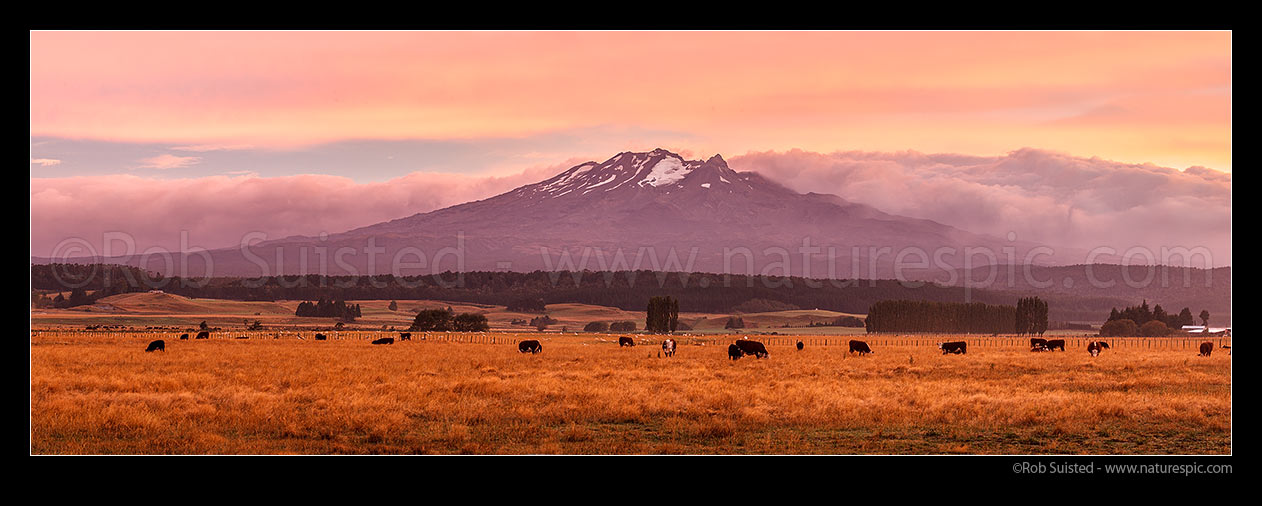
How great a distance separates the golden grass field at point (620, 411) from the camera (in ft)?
69.8

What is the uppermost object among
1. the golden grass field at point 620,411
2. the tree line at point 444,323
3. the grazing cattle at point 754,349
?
the golden grass field at point 620,411

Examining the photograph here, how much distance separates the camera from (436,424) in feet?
78.6

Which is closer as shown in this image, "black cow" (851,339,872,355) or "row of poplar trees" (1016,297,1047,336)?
"black cow" (851,339,872,355)

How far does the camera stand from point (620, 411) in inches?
1030

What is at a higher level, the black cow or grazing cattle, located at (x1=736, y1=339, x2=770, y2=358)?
grazing cattle, located at (x1=736, y1=339, x2=770, y2=358)

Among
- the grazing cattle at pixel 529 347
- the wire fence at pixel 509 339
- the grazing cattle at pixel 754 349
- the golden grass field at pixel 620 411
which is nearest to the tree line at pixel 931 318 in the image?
the wire fence at pixel 509 339

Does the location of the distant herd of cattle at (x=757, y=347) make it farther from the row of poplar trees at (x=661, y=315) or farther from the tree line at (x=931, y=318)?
the tree line at (x=931, y=318)

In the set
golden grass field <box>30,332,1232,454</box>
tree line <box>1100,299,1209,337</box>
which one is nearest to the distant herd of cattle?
golden grass field <box>30,332,1232,454</box>

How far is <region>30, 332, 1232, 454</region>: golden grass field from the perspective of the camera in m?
21.3

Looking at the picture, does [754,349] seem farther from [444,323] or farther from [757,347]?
[444,323]

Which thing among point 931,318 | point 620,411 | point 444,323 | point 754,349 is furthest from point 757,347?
point 931,318

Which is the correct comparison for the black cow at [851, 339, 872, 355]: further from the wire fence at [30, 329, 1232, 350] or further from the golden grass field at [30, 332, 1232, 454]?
the golden grass field at [30, 332, 1232, 454]

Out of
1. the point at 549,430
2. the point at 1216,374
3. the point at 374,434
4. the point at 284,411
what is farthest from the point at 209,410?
the point at 1216,374
